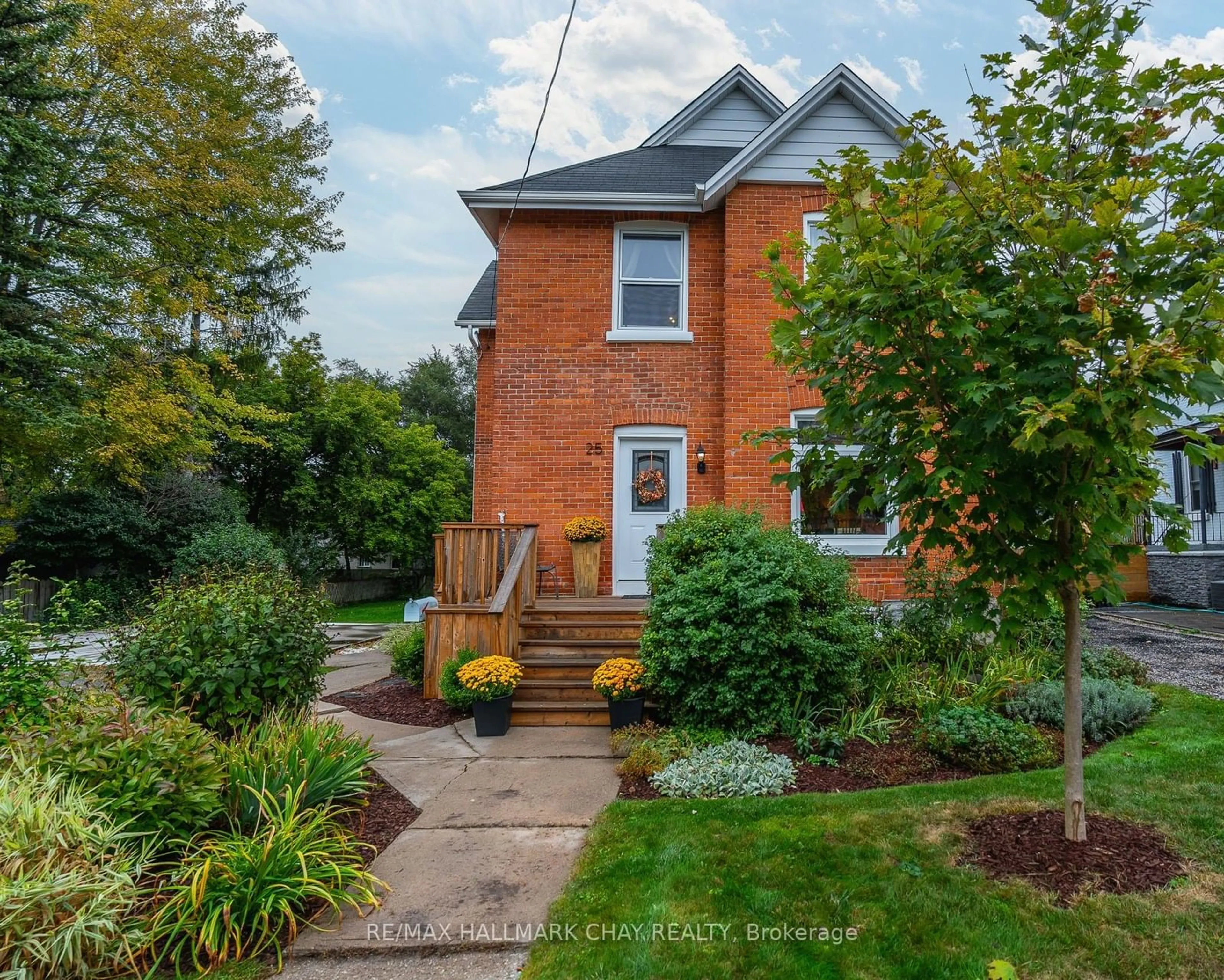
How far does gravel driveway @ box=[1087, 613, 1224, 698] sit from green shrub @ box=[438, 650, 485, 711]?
7.13 m

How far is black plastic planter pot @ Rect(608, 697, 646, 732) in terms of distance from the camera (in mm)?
5820

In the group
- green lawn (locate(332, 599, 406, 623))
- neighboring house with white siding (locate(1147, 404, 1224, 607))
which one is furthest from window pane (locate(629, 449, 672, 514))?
neighboring house with white siding (locate(1147, 404, 1224, 607))

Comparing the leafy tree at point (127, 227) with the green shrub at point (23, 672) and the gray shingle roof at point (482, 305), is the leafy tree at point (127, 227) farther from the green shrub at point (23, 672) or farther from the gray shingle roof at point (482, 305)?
the green shrub at point (23, 672)

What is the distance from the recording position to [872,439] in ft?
10.8

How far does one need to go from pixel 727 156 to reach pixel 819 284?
9.44m

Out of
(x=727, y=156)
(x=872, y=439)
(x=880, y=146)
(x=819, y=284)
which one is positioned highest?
(x=727, y=156)

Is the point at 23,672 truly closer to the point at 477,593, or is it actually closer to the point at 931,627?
the point at 477,593

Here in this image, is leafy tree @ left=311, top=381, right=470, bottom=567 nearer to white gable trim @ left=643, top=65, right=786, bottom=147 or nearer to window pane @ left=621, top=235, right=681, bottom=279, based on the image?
window pane @ left=621, top=235, right=681, bottom=279

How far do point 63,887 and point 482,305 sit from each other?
1030 cm

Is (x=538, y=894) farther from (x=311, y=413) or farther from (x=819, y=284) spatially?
(x=311, y=413)

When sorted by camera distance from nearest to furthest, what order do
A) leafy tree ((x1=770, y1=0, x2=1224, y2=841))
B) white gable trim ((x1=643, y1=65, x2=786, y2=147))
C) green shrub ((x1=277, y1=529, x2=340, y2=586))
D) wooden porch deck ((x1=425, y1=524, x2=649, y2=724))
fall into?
1. leafy tree ((x1=770, y1=0, x2=1224, y2=841))
2. wooden porch deck ((x1=425, y1=524, x2=649, y2=724))
3. white gable trim ((x1=643, y1=65, x2=786, y2=147))
4. green shrub ((x1=277, y1=529, x2=340, y2=586))

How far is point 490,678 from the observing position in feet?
19.4

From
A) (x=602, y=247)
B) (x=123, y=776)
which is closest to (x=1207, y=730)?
(x=123, y=776)

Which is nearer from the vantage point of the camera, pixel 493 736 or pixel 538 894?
pixel 538 894
